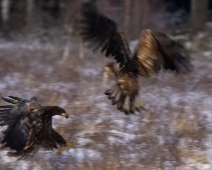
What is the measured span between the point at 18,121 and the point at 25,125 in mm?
93

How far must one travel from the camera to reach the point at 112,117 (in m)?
7.96

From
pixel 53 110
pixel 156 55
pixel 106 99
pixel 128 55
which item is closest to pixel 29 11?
pixel 106 99

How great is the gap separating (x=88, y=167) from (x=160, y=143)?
3.95ft

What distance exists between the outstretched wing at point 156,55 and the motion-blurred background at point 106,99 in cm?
96

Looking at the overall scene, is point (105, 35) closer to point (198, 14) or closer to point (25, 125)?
point (25, 125)

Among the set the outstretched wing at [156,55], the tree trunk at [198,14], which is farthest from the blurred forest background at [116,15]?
the outstretched wing at [156,55]

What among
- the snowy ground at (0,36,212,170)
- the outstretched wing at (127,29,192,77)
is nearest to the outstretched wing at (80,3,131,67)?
the outstretched wing at (127,29,192,77)

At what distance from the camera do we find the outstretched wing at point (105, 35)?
22.5 feet

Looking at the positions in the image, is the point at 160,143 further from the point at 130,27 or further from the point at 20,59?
the point at 130,27

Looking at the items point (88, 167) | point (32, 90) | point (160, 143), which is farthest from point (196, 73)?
point (88, 167)

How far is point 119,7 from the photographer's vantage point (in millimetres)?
14922

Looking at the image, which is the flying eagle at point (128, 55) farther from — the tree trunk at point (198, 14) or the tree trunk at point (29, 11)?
the tree trunk at point (29, 11)

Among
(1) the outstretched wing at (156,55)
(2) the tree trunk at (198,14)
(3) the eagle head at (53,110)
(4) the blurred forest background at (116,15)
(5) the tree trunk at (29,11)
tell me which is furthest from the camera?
(5) the tree trunk at (29,11)

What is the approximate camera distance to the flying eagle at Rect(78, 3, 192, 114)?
21.6 ft
